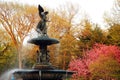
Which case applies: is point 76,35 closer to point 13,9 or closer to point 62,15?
point 62,15

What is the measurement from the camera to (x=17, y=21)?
4525 cm

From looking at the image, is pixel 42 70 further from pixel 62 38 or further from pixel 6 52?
pixel 6 52

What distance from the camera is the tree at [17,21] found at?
44.9m

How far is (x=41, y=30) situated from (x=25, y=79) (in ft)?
8.03

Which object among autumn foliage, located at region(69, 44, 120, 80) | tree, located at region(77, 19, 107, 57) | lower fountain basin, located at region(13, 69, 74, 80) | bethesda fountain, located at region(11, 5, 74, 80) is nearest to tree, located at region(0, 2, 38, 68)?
tree, located at region(77, 19, 107, 57)

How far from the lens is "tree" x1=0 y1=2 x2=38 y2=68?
44906 mm

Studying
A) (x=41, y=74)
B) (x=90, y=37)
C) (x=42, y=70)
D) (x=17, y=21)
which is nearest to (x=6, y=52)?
(x=17, y=21)

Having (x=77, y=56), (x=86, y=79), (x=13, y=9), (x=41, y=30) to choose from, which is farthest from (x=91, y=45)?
(x=41, y=30)

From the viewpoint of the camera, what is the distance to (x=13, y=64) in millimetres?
51438

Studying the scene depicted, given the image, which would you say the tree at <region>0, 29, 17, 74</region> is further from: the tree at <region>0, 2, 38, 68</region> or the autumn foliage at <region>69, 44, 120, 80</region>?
the autumn foliage at <region>69, 44, 120, 80</region>

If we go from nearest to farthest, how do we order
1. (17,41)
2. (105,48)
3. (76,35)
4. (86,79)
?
(105,48) < (86,79) < (17,41) < (76,35)

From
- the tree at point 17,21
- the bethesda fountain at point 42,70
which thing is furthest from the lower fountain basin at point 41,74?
the tree at point 17,21

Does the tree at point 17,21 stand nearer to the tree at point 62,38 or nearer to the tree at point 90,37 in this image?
the tree at point 62,38

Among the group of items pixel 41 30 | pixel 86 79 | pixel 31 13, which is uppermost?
pixel 31 13
